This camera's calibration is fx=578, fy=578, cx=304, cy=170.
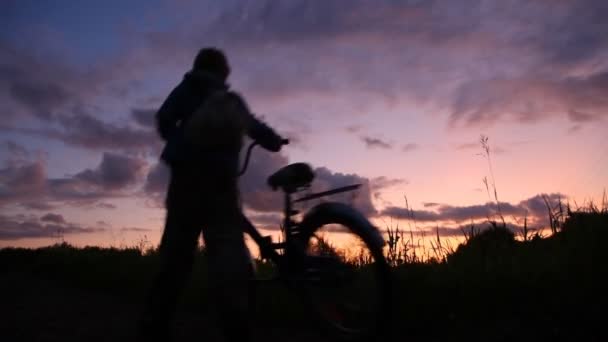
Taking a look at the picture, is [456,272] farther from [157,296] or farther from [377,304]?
[157,296]

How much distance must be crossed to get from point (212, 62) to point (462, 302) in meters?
2.70

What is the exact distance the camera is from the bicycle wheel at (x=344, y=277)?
4.01m

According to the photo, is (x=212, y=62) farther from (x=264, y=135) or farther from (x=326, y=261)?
(x=326, y=261)

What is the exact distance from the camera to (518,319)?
13.8 ft

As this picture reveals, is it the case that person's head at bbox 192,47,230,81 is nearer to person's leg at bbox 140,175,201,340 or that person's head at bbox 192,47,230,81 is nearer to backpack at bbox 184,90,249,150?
backpack at bbox 184,90,249,150

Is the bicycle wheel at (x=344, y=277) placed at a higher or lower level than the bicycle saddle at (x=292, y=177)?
lower

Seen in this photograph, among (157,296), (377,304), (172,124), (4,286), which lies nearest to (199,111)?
(172,124)

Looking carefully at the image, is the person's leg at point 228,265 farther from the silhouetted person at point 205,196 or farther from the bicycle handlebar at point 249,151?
the bicycle handlebar at point 249,151

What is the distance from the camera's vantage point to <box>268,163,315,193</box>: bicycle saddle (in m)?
4.38

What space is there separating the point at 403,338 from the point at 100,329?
278cm

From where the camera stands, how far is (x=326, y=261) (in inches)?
173

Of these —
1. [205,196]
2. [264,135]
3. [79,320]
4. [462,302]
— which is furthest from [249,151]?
[79,320]

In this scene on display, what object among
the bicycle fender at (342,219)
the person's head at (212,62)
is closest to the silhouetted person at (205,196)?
the person's head at (212,62)

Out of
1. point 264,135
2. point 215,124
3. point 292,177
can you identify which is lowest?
point 292,177
